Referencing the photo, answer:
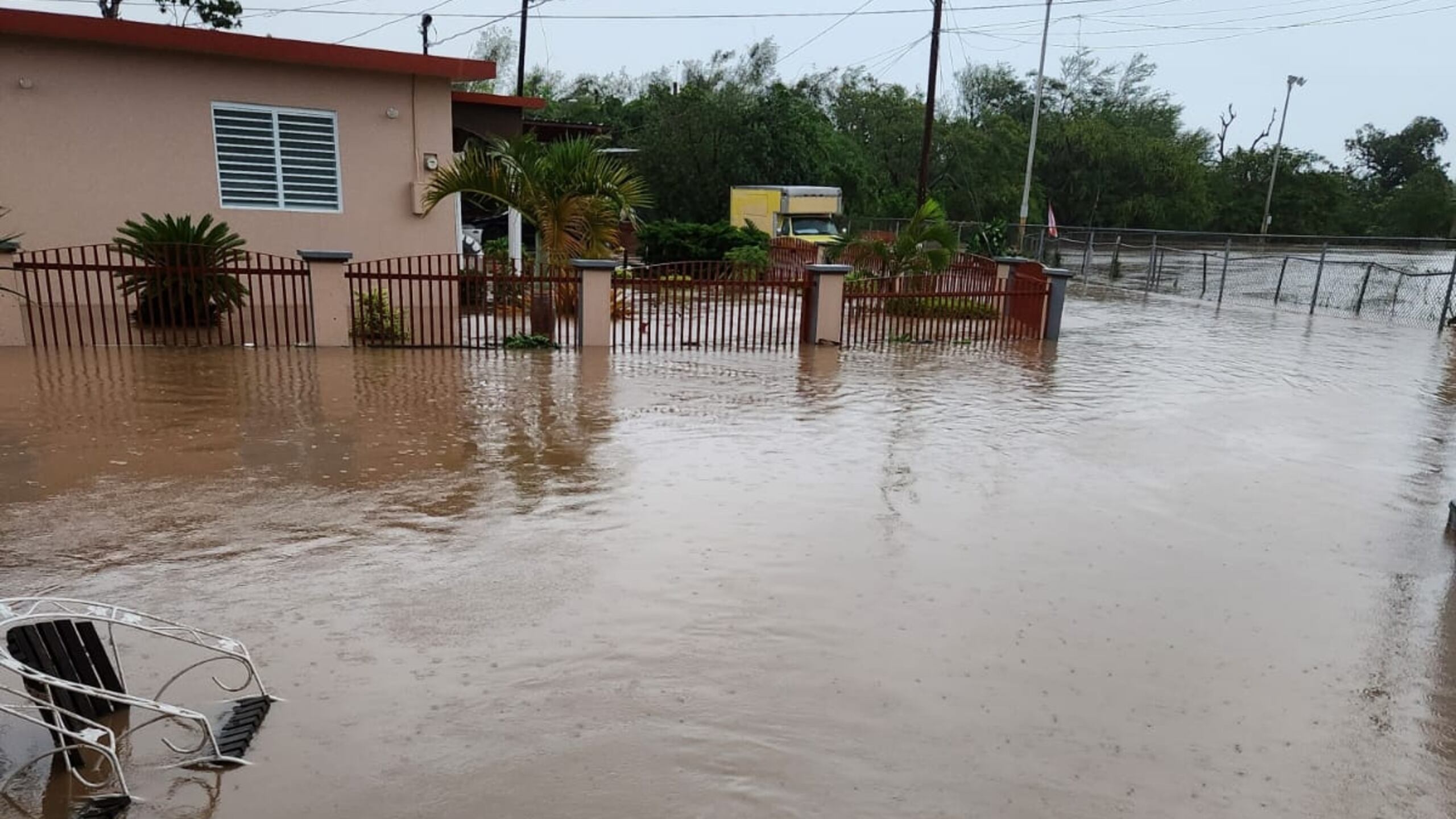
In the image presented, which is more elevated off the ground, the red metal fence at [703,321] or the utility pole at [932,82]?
the utility pole at [932,82]

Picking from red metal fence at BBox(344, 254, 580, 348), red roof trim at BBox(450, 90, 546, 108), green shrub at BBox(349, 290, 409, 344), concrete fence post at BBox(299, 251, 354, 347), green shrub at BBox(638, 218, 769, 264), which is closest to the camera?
concrete fence post at BBox(299, 251, 354, 347)

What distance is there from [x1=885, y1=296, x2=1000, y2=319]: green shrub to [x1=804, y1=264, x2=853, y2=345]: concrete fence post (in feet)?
3.92

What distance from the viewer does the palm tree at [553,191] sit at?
1371 cm

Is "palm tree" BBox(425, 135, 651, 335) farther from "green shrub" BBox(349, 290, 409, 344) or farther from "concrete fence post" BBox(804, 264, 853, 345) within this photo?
"concrete fence post" BBox(804, 264, 853, 345)

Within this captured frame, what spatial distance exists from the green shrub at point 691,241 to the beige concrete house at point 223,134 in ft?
37.0

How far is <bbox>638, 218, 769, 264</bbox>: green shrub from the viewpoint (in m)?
26.8

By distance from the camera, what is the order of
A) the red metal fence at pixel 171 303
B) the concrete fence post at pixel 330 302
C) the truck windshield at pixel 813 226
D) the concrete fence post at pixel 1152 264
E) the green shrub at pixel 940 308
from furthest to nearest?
the truck windshield at pixel 813 226 → the concrete fence post at pixel 1152 264 → the green shrub at pixel 940 308 → the concrete fence post at pixel 330 302 → the red metal fence at pixel 171 303

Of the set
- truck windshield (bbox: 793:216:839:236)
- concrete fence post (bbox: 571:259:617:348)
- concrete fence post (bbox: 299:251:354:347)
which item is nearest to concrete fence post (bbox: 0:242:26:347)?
concrete fence post (bbox: 299:251:354:347)

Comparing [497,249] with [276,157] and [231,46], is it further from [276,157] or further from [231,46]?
[231,46]

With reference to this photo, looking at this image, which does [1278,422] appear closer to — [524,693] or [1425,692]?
[1425,692]

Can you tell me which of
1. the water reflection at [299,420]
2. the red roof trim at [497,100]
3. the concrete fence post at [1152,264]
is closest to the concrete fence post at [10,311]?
the water reflection at [299,420]

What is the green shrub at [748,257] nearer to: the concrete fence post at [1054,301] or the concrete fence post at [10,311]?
the concrete fence post at [1054,301]

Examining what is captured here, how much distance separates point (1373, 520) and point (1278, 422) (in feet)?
11.2

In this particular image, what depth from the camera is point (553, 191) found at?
13828mm
